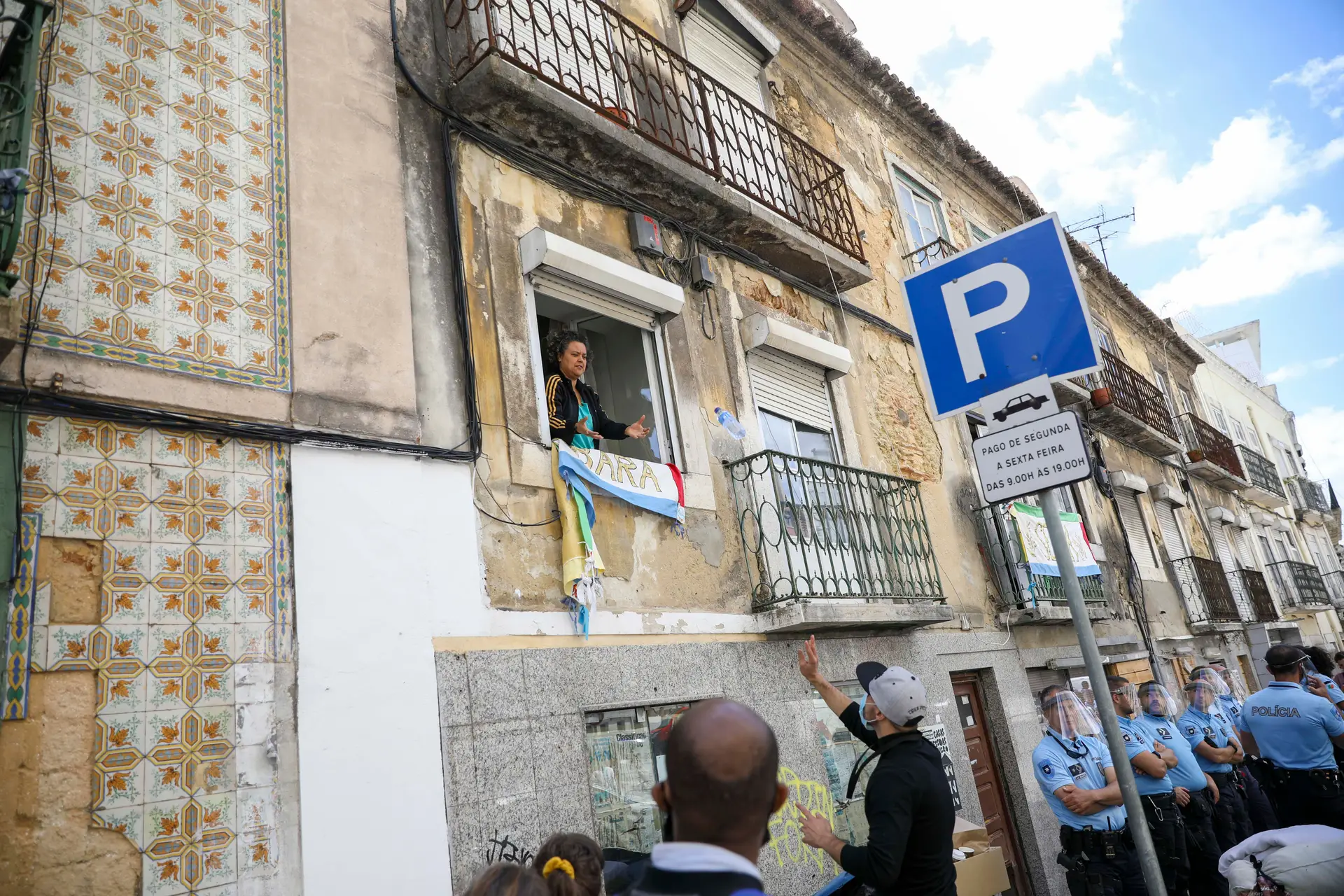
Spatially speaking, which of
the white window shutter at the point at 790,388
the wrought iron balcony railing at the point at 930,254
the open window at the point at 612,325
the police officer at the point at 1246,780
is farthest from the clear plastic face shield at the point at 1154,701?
the wrought iron balcony railing at the point at 930,254

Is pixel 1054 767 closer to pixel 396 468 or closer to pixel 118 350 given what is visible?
pixel 396 468

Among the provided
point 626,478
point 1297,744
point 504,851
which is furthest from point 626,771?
A: point 1297,744

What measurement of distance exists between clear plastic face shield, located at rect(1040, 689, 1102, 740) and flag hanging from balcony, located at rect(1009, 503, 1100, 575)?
4.03 metres

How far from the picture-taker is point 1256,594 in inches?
778

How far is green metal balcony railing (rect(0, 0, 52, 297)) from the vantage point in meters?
3.33

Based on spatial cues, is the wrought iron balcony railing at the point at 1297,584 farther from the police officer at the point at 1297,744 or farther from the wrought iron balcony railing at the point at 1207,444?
the police officer at the point at 1297,744

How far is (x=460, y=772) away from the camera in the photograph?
4.47m

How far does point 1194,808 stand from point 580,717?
4.80 metres

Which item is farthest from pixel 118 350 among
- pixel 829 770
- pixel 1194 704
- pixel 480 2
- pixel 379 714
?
pixel 1194 704

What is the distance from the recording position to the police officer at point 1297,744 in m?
6.30

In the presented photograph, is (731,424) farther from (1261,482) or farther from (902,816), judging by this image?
(1261,482)

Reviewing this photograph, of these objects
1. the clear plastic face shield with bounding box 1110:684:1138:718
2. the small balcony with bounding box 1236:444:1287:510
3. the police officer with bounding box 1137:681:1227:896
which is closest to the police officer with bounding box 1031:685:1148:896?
the clear plastic face shield with bounding box 1110:684:1138:718

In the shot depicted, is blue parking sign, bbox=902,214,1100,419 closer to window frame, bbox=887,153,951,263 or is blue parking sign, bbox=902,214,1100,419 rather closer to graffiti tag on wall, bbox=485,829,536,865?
graffiti tag on wall, bbox=485,829,536,865

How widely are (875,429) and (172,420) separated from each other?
6.74 m
